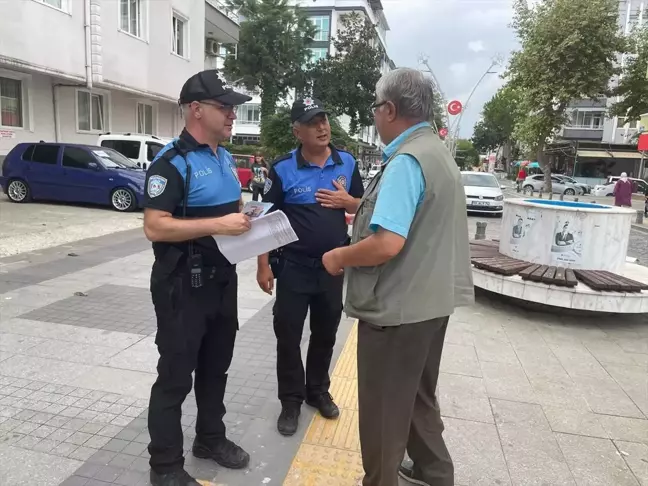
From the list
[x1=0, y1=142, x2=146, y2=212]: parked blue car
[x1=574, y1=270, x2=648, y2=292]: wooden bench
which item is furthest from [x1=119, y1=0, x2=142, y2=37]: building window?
[x1=574, y1=270, x2=648, y2=292]: wooden bench

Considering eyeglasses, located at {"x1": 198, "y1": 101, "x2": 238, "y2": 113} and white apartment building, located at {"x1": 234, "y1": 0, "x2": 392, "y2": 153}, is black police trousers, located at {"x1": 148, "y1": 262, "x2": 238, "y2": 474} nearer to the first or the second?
eyeglasses, located at {"x1": 198, "y1": 101, "x2": 238, "y2": 113}

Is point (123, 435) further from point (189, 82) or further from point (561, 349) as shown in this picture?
point (561, 349)

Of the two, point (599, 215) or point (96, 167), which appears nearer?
point (599, 215)

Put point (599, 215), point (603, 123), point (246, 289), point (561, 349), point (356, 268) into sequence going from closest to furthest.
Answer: point (356, 268)
point (561, 349)
point (599, 215)
point (246, 289)
point (603, 123)

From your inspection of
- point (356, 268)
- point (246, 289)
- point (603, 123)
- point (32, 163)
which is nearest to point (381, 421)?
point (356, 268)

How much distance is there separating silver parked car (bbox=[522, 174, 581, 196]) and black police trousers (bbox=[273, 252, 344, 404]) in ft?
111

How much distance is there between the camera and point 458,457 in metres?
2.94

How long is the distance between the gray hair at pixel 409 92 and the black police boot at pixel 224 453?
1.91 metres

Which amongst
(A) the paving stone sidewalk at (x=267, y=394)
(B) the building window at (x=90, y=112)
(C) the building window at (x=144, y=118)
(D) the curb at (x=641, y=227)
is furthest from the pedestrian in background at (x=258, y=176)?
(D) the curb at (x=641, y=227)

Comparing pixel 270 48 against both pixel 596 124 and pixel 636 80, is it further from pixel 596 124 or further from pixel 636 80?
pixel 596 124

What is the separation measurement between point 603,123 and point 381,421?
5242cm

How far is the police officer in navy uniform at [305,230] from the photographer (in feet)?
9.52

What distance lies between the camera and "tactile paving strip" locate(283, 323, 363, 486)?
2.65 meters

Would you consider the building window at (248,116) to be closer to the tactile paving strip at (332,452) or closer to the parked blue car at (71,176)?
the parked blue car at (71,176)
